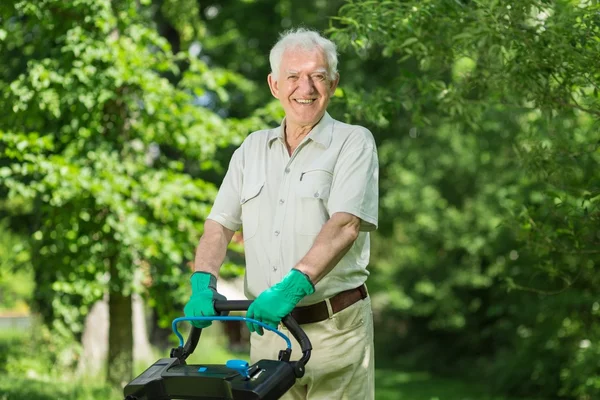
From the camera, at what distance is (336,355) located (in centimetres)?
304

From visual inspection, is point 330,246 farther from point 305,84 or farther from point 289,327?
point 305,84

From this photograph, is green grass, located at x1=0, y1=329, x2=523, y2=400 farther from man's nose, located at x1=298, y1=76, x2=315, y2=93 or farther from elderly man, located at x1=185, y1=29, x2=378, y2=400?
man's nose, located at x1=298, y1=76, x2=315, y2=93

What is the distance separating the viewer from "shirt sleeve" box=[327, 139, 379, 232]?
114 inches

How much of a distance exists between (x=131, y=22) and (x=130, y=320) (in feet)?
8.26

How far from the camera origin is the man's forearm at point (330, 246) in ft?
9.06

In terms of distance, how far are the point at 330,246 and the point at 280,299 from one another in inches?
10.1

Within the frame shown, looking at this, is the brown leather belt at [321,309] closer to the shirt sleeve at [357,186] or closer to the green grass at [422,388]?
the shirt sleeve at [357,186]

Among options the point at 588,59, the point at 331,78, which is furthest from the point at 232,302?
the point at 588,59

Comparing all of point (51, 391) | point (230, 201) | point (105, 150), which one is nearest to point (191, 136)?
point (105, 150)

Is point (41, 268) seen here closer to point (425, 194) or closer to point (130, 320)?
point (130, 320)

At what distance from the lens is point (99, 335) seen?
1096cm

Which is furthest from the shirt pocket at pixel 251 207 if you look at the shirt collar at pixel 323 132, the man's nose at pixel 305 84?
the man's nose at pixel 305 84

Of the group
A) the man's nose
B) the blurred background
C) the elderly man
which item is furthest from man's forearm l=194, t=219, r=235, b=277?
the blurred background

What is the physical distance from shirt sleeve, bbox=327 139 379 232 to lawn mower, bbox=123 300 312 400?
425mm
